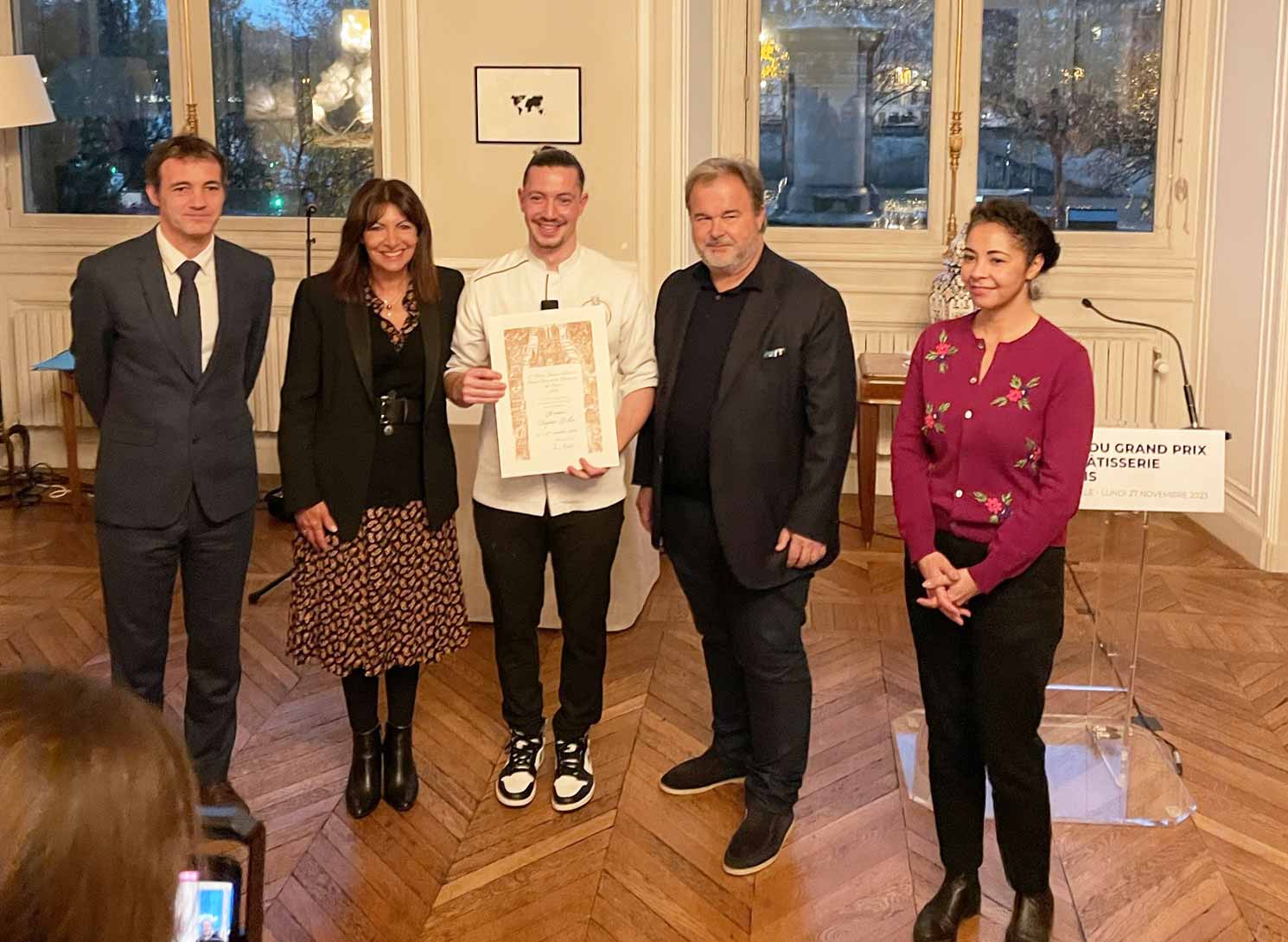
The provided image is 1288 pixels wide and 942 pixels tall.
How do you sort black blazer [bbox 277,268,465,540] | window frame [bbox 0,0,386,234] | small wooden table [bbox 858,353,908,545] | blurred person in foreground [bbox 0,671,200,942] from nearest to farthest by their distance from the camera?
blurred person in foreground [bbox 0,671,200,942]
black blazer [bbox 277,268,465,540]
small wooden table [bbox 858,353,908,545]
window frame [bbox 0,0,386,234]

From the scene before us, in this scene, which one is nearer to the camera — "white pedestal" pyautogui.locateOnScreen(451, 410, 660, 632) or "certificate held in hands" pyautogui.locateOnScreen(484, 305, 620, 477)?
"certificate held in hands" pyautogui.locateOnScreen(484, 305, 620, 477)

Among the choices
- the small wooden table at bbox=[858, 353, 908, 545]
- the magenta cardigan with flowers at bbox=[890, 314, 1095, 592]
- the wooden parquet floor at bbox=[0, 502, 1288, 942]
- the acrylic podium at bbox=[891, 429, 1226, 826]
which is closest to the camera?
the magenta cardigan with flowers at bbox=[890, 314, 1095, 592]

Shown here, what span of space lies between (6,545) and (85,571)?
0.62m

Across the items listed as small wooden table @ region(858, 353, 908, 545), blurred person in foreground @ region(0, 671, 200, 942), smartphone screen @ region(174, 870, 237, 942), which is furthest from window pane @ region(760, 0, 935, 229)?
A: blurred person in foreground @ region(0, 671, 200, 942)

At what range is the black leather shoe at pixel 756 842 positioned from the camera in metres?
2.84

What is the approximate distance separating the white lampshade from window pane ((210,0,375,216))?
2.62ft

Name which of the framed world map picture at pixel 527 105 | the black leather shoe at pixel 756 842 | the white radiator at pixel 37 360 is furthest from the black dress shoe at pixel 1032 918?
the white radiator at pixel 37 360

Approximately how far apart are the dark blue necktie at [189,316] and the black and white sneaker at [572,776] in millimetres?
1231

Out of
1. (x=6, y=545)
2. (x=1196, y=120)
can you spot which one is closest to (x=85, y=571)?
(x=6, y=545)

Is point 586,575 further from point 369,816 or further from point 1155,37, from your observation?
point 1155,37

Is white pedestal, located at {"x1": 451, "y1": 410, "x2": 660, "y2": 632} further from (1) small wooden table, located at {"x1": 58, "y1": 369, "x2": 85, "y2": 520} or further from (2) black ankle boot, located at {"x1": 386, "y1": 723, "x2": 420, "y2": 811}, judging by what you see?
(1) small wooden table, located at {"x1": 58, "y1": 369, "x2": 85, "y2": 520}

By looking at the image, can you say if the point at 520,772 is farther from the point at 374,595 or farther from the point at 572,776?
the point at 374,595

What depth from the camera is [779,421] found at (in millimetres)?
2744

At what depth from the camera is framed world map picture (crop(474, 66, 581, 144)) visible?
14.1 ft
